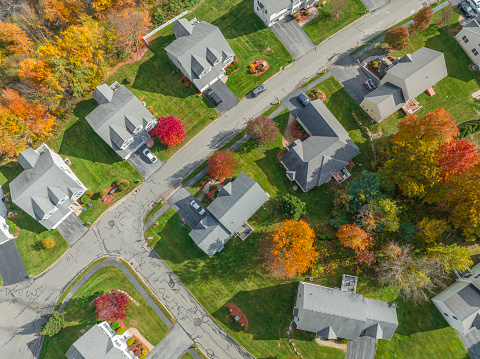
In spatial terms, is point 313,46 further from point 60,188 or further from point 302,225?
point 60,188

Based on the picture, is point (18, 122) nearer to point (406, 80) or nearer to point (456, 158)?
point (406, 80)

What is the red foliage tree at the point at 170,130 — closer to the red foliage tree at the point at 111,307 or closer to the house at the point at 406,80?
the red foliage tree at the point at 111,307

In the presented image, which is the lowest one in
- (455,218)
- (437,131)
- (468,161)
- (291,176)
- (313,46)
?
(455,218)

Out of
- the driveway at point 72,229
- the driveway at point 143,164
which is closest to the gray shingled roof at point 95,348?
the driveway at point 72,229

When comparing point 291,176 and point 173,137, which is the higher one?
point 173,137

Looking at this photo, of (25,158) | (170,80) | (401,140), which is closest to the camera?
(401,140)

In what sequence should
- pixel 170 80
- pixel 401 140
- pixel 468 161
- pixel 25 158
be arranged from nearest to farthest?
pixel 468 161
pixel 401 140
pixel 25 158
pixel 170 80

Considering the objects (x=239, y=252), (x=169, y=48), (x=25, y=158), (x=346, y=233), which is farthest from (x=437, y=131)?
(x=25, y=158)
